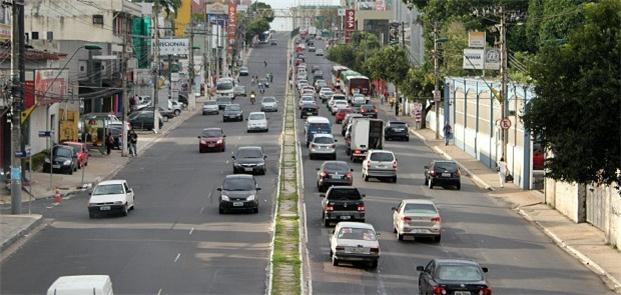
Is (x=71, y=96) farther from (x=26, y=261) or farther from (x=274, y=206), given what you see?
(x=26, y=261)

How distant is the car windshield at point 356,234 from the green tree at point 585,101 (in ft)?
17.9

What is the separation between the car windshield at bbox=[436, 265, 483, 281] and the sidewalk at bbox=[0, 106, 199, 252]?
16636 mm

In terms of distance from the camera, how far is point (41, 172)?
62812 mm

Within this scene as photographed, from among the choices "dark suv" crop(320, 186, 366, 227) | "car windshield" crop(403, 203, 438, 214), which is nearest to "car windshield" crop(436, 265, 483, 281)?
"car windshield" crop(403, 203, 438, 214)

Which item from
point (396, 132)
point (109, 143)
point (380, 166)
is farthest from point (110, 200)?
point (396, 132)

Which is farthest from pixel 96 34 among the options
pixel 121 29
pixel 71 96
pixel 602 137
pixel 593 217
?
pixel 602 137

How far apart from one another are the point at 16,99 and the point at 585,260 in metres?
22.8

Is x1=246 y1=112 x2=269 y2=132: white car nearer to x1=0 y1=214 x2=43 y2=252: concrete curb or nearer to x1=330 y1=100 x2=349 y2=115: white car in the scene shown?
x1=330 y1=100 x2=349 y2=115: white car

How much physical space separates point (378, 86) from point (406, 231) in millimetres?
105848

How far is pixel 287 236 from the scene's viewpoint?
40.9 metres

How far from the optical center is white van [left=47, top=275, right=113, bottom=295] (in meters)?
24.7

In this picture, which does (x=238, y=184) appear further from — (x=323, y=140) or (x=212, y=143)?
(x=212, y=143)

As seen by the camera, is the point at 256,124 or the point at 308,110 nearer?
the point at 256,124

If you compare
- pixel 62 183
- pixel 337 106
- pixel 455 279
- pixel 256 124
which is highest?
pixel 337 106
